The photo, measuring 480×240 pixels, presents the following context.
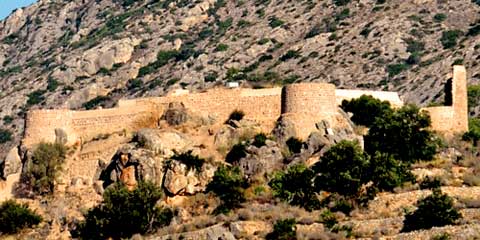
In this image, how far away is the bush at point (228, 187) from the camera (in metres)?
54.8

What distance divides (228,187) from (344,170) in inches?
222

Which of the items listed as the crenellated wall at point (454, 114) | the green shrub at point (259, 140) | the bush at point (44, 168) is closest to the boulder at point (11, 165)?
the bush at point (44, 168)

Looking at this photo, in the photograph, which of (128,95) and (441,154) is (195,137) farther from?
(128,95)

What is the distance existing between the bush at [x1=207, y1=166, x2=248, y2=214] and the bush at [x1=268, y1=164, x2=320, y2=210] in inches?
61.5

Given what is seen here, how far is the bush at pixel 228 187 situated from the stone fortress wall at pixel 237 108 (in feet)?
15.4

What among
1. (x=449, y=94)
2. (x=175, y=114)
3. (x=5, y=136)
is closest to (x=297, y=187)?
(x=175, y=114)

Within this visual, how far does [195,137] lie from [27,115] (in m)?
10.1

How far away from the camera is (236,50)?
371 feet

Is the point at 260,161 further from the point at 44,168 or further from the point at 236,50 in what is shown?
the point at 236,50

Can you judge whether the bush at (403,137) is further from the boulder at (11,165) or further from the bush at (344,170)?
the boulder at (11,165)

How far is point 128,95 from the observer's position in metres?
111

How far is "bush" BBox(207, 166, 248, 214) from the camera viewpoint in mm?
54844

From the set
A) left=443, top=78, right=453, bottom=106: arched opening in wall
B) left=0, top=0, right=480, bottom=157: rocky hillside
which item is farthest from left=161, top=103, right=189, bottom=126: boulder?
left=0, top=0, right=480, bottom=157: rocky hillside

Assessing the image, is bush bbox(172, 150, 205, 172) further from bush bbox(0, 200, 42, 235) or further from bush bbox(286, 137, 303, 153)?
bush bbox(0, 200, 42, 235)
